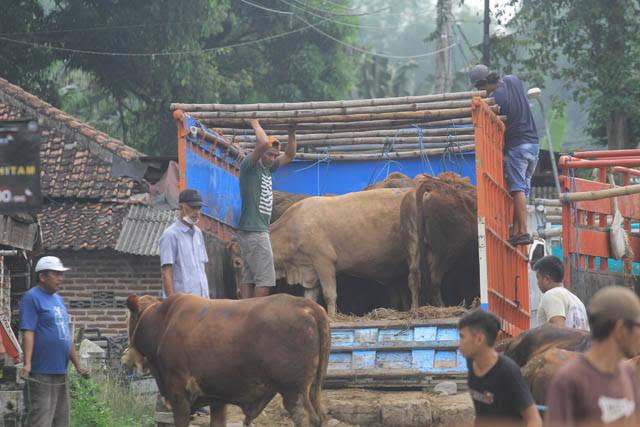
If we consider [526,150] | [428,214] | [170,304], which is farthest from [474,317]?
[526,150]

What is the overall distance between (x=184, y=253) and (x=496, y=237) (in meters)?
3.08

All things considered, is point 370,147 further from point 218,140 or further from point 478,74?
point 218,140

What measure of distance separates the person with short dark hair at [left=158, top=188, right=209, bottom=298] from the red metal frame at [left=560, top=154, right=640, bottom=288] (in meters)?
3.70

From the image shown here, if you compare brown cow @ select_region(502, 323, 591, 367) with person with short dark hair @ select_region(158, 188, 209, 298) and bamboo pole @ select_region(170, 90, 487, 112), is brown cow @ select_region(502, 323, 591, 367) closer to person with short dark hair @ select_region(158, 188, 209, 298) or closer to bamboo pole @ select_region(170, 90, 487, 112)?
person with short dark hair @ select_region(158, 188, 209, 298)

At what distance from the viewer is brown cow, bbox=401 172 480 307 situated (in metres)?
9.10

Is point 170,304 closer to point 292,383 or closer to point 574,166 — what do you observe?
point 292,383

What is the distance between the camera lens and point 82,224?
1656 cm

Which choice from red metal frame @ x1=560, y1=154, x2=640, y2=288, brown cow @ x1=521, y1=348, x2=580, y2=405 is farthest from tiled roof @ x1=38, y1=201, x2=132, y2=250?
brown cow @ x1=521, y1=348, x2=580, y2=405

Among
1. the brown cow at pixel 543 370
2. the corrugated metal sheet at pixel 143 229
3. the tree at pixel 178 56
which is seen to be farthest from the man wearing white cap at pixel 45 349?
the tree at pixel 178 56

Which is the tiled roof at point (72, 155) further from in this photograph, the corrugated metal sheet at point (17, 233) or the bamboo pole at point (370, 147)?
the corrugated metal sheet at point (17, 233)

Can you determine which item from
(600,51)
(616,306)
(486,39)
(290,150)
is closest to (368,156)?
(290,150)

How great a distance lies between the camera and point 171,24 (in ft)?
79.2

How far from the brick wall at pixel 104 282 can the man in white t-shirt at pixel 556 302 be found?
10.7m

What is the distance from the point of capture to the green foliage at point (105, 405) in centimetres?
825
